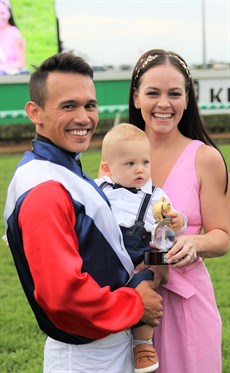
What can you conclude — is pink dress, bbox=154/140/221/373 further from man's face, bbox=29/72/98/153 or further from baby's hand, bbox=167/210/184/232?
man's face, bbox=29/72/98/153

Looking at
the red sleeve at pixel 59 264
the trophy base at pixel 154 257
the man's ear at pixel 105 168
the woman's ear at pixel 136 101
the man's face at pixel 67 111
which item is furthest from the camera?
the woman's ear at pixel 136 101

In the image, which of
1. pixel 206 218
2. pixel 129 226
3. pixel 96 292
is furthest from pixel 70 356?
pixel 206 218

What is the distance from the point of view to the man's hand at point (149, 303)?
6.91 feet

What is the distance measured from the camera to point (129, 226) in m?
2.26

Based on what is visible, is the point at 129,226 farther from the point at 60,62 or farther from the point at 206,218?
the point at 60,62

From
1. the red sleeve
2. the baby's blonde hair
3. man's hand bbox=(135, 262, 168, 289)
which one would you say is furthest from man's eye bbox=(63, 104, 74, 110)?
man's hand bbox=(135, 262, 168, 289)

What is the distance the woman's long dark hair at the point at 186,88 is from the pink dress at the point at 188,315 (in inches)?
8.8

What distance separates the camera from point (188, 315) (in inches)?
100.0

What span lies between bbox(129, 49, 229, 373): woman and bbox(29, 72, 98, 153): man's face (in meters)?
0.65

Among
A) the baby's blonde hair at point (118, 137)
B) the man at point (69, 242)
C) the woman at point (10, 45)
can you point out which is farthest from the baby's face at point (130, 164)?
the woman at point (10, 45)

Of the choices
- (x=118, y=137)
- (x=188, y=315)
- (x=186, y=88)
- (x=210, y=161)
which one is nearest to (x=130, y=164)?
(x=118, y=137)

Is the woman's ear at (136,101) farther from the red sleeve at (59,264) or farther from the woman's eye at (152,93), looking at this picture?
the red sleeve at (59,264)

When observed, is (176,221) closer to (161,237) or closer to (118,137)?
(161,237)

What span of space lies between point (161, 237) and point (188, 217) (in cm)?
42
